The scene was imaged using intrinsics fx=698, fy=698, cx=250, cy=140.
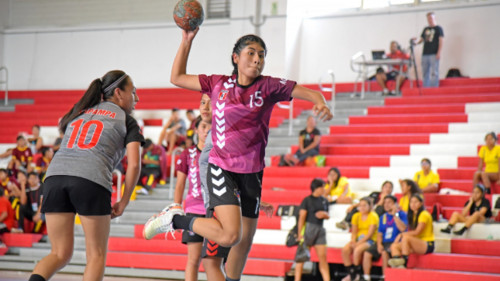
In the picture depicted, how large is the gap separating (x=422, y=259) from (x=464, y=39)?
8.60 meters

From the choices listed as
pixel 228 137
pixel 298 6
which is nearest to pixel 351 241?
pixel 228 137

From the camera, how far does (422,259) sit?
991cm

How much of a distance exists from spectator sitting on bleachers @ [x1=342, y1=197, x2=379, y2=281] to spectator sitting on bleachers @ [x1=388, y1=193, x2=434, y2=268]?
0.42m

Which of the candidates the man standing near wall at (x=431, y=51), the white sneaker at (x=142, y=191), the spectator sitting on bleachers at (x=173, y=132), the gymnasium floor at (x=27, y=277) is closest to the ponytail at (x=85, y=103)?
the gymnasium floor at (x=27, y=277)

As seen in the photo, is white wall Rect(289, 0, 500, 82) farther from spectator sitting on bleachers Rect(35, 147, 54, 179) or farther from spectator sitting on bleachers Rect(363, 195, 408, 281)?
spectator sitting on bleachers Rect(363, 195, 408, 281)

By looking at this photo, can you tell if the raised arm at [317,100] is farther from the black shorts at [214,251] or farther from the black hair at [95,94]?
the black shorts at [214,251]

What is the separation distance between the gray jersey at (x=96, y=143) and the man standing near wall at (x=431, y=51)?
11.5m

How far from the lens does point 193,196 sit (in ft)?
20.4

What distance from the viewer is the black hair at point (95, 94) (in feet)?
16.5

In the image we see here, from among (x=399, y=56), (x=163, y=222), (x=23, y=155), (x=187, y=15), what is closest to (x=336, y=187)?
(x=399, y=56)

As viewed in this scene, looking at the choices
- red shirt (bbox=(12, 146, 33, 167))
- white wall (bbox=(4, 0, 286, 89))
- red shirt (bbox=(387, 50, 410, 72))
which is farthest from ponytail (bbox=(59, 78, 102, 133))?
white wall (bbox=(4, 0, 286, 89))

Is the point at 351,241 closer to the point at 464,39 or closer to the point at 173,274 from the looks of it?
the point at 173,274

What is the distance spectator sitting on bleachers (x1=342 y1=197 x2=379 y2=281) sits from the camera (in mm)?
10023

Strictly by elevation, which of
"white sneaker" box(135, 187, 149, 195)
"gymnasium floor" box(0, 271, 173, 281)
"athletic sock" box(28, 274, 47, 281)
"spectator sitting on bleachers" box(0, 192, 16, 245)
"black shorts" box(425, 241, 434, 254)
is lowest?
"gymnasium floor" box(0, 271, 173, 281)
